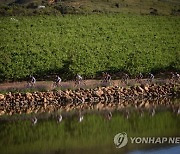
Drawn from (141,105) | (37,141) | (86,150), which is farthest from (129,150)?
(141,105)

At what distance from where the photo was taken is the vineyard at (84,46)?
1837 inches

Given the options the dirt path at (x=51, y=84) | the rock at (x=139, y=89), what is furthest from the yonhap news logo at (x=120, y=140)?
the rock at (x=139, y=89)

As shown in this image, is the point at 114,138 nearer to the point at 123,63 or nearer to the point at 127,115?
the point at 127,115

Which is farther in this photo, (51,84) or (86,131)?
(51,84)

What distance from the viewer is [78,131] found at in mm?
27156

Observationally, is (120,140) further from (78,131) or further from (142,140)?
(78,131)

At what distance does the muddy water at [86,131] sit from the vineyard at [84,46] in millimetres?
14289

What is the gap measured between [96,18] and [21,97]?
32885 millimetres

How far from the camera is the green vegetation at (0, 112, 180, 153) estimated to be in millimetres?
23977

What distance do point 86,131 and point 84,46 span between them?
25.9 m

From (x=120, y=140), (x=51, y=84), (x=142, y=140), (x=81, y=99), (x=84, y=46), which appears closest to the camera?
(x=142, y=140)

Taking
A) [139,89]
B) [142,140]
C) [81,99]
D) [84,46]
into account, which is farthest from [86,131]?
[84,46]

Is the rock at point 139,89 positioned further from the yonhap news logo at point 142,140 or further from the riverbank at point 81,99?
the yonhap news logo at point 142,140

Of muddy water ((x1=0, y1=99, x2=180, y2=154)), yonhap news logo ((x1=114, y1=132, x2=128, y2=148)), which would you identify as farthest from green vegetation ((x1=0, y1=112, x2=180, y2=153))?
yonhap news logo ((x1=114, y1=132, x2=128, y2=148))
